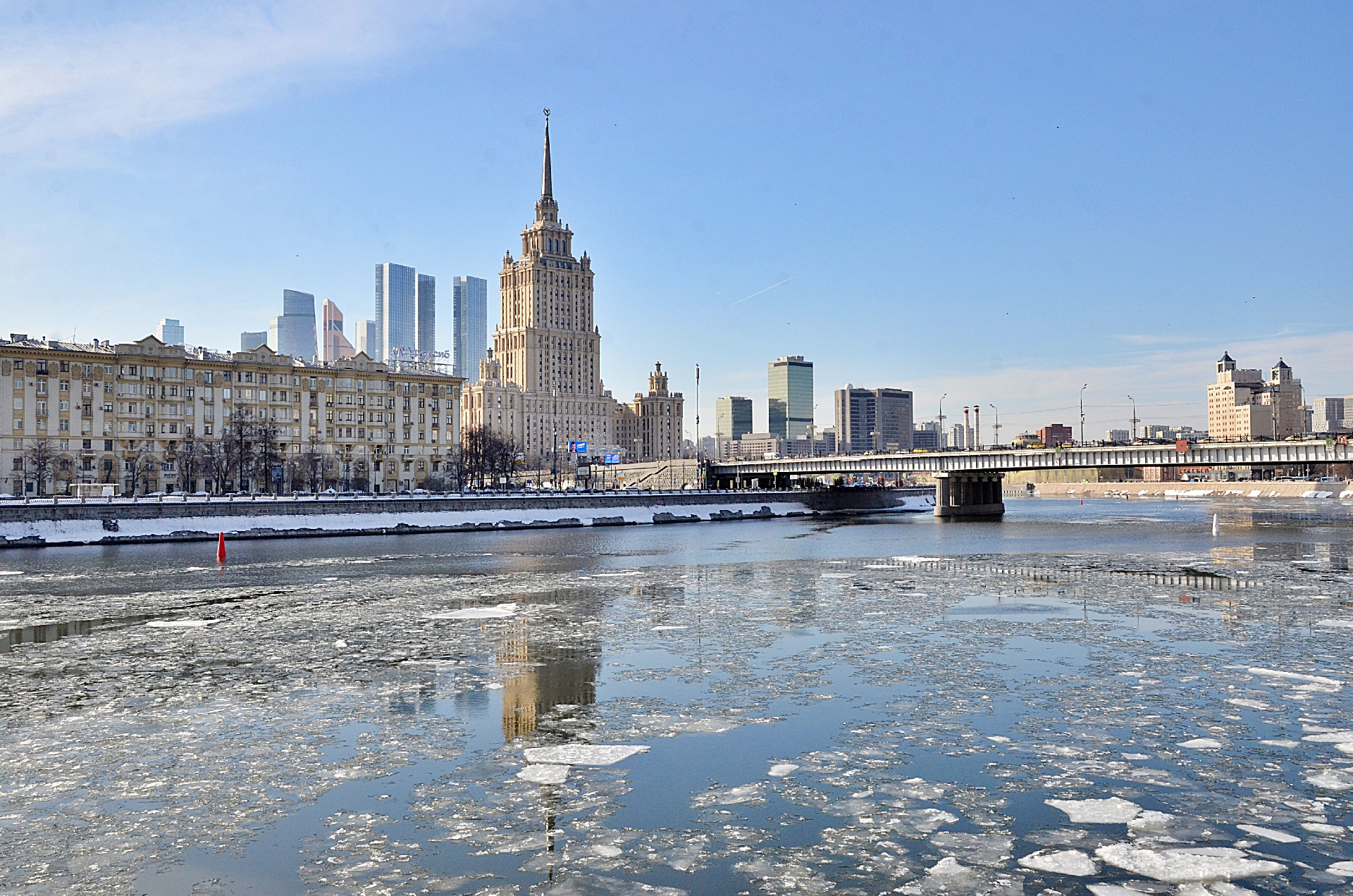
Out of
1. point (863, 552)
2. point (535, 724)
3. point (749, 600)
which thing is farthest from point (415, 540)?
point (535, 724)

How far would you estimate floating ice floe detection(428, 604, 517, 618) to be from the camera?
28.9 m

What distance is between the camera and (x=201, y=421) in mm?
131250

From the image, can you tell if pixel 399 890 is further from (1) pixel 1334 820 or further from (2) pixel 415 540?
(2) pixel 415 540

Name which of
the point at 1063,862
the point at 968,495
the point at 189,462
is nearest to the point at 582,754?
the point at 1063,862

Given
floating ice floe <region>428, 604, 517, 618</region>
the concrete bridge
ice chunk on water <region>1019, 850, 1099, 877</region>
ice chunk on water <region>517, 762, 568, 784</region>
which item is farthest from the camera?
the concrete bridge

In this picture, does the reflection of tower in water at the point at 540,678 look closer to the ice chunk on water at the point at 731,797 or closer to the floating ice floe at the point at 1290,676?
the ice chunk on water at the point at 731,797

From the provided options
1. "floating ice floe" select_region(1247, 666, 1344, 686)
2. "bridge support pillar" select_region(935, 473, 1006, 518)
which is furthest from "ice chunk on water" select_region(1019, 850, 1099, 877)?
"bridge support pillar" select_region(935, 473, 1006, 518)

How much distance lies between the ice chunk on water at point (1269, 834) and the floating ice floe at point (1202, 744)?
3233mm

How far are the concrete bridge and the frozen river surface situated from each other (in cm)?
7335

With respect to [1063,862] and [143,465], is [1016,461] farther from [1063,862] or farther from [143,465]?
[1063,862]

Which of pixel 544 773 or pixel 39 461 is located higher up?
pixel 39 461

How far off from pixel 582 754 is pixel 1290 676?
1381cm

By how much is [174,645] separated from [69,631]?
4691mm

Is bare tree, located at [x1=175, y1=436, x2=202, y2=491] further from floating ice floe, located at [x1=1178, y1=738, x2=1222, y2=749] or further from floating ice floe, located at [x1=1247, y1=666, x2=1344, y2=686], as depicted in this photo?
floating ice floe, located at [x1=1178, y1=738, x2=1222, y2=749]
